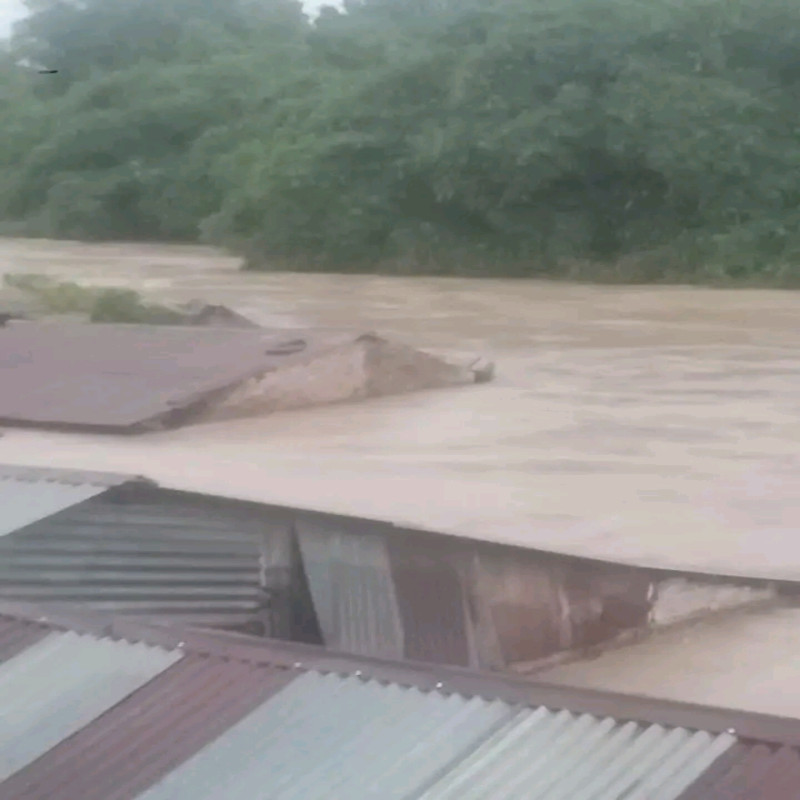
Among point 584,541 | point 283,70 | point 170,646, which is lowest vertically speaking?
point 584,541

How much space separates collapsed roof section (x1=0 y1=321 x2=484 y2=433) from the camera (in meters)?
11.0

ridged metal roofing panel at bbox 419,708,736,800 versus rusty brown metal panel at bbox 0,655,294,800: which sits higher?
ridged metal roofing panel at bbox 419,708,736,800

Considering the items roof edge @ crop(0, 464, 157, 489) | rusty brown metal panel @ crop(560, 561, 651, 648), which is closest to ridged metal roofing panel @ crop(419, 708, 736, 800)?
rusty brown metal panel @ crop(560, 561, 651, 648)

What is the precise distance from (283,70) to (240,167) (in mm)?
5715

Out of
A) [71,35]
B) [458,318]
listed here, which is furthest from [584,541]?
[71,35]

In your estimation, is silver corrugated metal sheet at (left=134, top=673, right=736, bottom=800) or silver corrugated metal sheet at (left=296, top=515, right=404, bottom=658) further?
silver corrugated metal sheet at (left=296, top=515, right=404, bottom=658)

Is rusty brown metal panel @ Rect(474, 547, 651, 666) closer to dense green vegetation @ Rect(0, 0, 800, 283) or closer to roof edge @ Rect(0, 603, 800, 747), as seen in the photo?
roof edge @ Rect(0, 603, 800, 747)

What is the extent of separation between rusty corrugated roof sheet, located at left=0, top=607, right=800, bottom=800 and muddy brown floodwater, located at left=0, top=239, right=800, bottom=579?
3.83m

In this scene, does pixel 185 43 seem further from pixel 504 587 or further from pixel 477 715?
pixel 477 715

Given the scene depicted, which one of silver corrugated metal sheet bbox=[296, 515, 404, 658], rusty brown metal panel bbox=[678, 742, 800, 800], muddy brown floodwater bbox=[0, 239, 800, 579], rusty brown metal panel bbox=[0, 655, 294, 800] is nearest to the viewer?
rusty brown metal panel bbox=[678, 742, 800, 800]

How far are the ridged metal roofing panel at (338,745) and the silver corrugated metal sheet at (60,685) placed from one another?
0.37 m

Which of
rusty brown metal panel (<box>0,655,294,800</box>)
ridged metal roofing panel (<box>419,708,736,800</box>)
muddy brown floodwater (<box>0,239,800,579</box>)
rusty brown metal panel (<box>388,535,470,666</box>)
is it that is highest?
ridged metal roofing panel (<box>419,708,736,800</box>)

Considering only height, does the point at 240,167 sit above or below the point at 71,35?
below

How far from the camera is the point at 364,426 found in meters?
11.2
